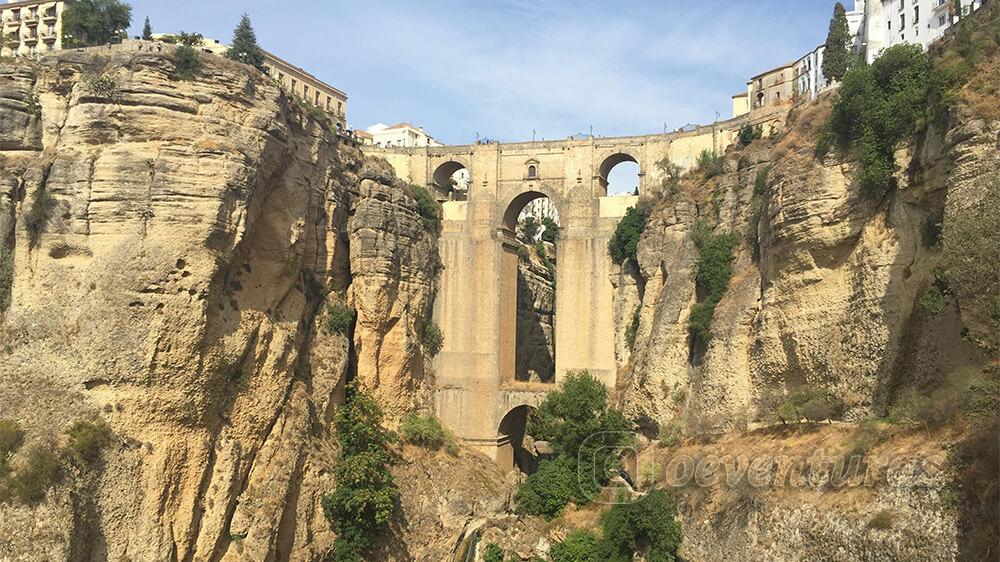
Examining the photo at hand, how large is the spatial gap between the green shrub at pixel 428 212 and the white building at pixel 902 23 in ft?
63.9

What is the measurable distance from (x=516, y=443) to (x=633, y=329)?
8.42 meters

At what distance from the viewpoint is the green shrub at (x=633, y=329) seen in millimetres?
36537

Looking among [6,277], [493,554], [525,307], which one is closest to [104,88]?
[6,277]

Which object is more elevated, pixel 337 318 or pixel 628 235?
pixel 628 235

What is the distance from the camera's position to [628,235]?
37.6 metres

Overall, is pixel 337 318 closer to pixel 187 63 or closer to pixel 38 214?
pixel 187 63

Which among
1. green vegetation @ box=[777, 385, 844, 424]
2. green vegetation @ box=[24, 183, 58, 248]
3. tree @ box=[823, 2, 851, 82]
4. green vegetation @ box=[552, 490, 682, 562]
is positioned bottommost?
green vegetation @ box=[552, 490, 682, 562]

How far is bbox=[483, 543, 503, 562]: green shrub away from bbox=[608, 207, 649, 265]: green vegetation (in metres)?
13.4

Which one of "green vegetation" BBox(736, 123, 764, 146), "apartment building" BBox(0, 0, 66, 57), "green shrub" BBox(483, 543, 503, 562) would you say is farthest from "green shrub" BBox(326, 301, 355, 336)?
"apartment building" BBox(0, 0, 66, 57)

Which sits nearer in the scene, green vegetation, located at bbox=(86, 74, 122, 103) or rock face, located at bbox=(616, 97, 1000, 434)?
rock face, located at bbox=(616, 97, 1000, 434)

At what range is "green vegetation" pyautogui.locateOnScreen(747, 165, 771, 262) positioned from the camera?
30.4m

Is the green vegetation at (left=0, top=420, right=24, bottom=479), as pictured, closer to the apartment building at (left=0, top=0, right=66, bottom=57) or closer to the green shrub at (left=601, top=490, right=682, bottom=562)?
the green shrub at (left=601, top=490, right=682, bottom=562)

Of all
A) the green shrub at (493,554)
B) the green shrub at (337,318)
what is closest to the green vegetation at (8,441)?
the green shrub at (337,318)

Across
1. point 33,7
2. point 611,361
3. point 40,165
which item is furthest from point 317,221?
point 33,7
